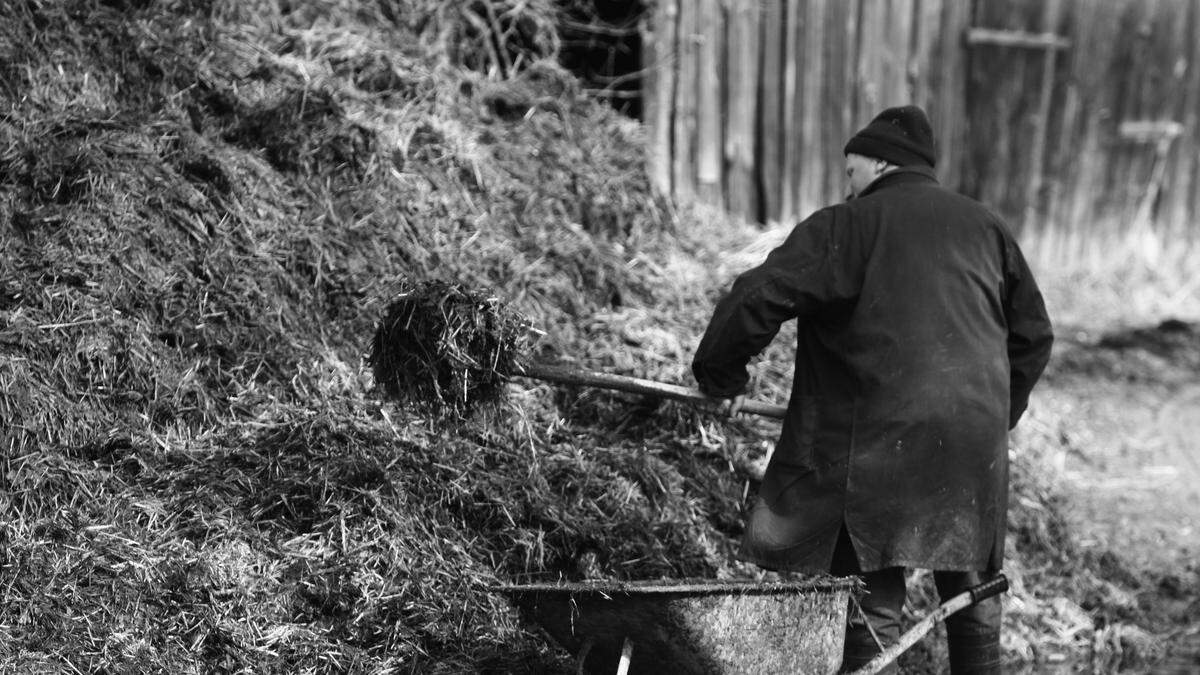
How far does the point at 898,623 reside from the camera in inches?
181

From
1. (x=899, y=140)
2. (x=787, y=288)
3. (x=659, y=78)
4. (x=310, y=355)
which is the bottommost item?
(x=310, y=355)

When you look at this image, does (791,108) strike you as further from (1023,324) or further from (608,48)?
(1023,324)

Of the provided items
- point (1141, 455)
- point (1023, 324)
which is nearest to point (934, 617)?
point (1023, 324)

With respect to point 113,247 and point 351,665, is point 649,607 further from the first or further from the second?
point 113,247

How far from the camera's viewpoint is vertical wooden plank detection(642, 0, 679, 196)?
8.34m

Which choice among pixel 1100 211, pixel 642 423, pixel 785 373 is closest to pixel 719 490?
pixel 642 423

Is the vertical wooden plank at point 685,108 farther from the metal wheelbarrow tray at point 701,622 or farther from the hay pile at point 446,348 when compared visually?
the metal wheelbarrow tray at point 701,622

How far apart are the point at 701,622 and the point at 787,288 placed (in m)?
1.26

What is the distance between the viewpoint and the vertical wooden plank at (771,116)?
351 inches

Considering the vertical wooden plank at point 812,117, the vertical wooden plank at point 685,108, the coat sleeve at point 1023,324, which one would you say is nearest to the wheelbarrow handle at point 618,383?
the coat sleeve at point 1023,324

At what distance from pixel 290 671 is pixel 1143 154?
8.72 m

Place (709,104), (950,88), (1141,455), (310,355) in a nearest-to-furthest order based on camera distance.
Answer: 1. (310,355)
2. (1141,455)
3. (709,104)
4. (950,88)

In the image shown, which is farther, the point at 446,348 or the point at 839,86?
the point at 839,86

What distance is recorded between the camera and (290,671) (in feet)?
14.8
